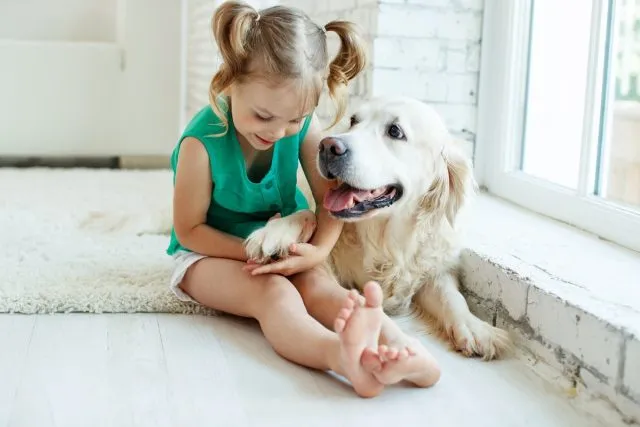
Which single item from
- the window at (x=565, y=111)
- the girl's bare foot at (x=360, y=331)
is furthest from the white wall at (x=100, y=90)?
the girl's bare foot at (x=360, y=331)

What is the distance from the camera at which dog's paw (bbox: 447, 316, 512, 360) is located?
1.48 meters

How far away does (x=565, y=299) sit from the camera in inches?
53.7

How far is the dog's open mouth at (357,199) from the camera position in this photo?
1.53 m

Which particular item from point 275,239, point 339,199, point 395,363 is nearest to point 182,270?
point 275,239

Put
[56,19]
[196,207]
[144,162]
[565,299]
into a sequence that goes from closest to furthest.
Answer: [565,299] → [196,207] → [144,162] → [56,19]

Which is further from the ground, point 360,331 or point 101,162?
point 360,331

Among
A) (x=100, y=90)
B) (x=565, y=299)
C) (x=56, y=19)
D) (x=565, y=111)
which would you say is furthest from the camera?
(x=56, y=19)

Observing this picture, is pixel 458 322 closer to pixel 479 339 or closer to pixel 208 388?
pixel 479 339

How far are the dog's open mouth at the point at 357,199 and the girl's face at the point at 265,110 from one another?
0.15 meters

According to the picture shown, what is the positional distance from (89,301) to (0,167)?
2135mm

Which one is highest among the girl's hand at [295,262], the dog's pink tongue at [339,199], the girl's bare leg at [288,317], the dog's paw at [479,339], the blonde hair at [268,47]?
the blonde hair at [268,47]

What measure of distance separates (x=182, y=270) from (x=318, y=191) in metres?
0.31

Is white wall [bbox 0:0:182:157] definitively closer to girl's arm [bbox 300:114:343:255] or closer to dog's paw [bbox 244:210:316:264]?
girl's arm [bbox 300:114:343:255]

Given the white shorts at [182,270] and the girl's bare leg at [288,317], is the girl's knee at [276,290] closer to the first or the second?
the girl's bare leg at [288,317]
